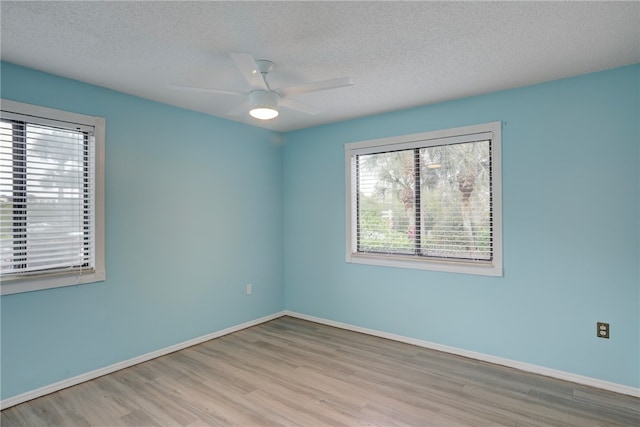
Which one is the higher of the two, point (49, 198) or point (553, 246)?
point (49, 198)

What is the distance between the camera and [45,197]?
2.70 m

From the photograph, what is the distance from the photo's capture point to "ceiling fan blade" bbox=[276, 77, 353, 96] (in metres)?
2.20

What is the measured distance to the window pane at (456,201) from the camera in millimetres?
3287

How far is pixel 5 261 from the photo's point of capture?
2.51 m

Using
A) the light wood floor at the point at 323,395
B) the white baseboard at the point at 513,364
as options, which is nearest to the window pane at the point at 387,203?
the white baseboard at the point at 513,364

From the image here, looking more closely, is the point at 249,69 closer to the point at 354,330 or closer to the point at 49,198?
the point at 49,198

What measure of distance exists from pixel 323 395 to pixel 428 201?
2.06 m

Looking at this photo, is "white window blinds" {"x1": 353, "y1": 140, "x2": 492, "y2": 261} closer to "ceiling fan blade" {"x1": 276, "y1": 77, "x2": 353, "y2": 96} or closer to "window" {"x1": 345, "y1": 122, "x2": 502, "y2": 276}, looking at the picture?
"window" {"x1": 345, "y1": 122, "x2": 502, "y2": 276}

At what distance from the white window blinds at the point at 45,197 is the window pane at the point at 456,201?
3050mm

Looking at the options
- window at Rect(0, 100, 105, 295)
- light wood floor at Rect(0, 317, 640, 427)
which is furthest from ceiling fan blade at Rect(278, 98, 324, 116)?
light wood floor at Rect(0, 317, 640, 427)

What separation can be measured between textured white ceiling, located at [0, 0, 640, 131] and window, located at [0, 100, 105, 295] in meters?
0.42

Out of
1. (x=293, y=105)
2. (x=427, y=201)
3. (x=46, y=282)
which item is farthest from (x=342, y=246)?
(x=46, y=282)

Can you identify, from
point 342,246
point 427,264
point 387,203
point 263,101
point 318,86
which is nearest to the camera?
point 318,86

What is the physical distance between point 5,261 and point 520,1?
3612mm
